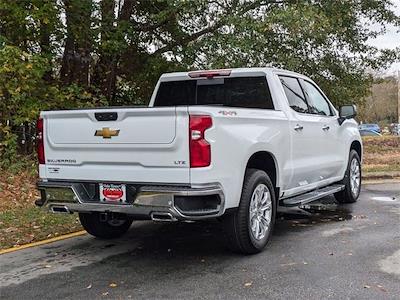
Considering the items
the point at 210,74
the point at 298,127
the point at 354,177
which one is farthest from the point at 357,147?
the point at 210,74

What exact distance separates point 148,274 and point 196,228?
202cm

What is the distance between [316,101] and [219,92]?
1.70 metres

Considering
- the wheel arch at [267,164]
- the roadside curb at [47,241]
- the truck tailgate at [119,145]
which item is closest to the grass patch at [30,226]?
the roadside curb at [47,241]

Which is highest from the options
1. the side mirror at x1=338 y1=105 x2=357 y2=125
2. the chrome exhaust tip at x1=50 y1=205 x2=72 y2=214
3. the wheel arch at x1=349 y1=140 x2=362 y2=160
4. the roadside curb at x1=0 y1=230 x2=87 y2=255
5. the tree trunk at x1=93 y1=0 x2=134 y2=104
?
the tree trunk at x1=93 y1=0 x2=134 y2=104

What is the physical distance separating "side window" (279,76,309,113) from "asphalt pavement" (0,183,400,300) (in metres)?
1.59

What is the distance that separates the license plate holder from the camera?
501 centimetres

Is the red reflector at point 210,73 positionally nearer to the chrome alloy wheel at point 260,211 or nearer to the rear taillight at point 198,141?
the chrome alloy wheel at point 260,211

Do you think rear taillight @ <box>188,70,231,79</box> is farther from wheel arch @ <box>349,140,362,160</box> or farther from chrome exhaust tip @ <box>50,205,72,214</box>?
wheel arch @ <box>349,140,362,160</box>

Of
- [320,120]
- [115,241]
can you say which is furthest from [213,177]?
[320,120]

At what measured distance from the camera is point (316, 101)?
7.71 m

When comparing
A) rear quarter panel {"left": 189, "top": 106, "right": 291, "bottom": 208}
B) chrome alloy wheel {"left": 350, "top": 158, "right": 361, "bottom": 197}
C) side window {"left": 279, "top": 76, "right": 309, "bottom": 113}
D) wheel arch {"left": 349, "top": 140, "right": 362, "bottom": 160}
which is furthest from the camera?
wheel arch {"left": 349, "top": 140, "right": 362, "bottom": 160}

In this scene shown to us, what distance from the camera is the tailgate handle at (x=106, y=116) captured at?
5012 millimetres

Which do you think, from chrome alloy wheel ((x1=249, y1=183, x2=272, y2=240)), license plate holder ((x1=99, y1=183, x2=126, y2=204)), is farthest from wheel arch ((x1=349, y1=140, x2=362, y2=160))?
license plate holder ((x1=99, y1=183, x2=126, y2=204))

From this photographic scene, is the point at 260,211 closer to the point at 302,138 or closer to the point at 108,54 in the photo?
the point at 302,138
